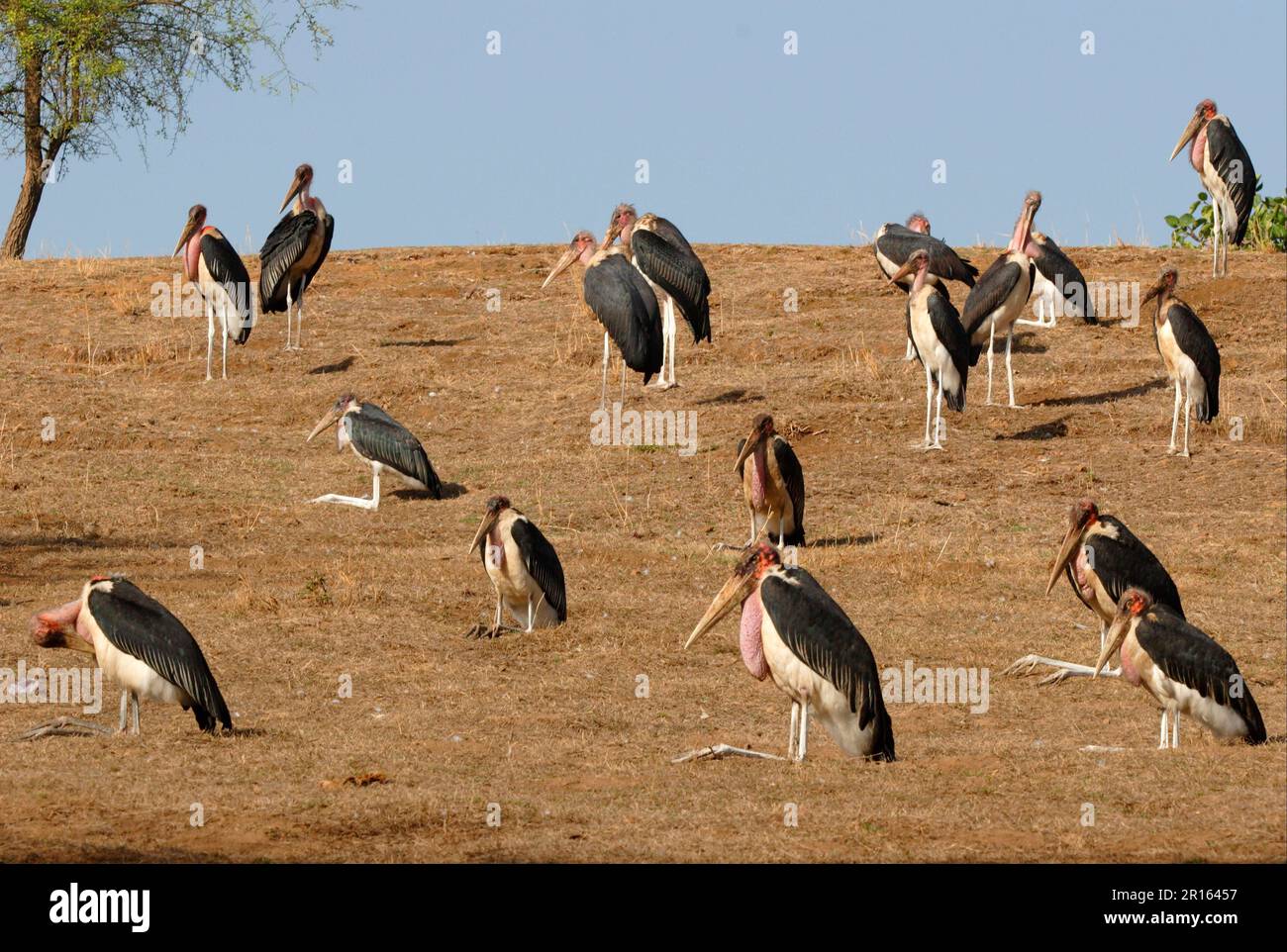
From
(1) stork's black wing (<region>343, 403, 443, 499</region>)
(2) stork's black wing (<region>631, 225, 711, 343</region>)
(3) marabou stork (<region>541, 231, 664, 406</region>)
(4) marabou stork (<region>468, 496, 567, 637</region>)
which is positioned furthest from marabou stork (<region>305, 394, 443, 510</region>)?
(4) marabou stork (<region>468, 496, 567, 637</region>)

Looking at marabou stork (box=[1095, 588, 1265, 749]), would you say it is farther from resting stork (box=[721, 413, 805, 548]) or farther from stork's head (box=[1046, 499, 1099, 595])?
resting stork (box=[721, 413, 805, 548])

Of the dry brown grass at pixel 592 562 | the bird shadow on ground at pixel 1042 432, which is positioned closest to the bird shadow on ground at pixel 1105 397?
the dry brown grass at pixel 592 562

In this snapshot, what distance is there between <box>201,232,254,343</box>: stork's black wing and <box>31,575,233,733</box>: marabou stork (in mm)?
10801

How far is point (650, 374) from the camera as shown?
59.0 ft

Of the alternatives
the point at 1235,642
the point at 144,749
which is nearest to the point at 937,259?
the point at 1235,642

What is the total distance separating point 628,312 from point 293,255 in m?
4.52

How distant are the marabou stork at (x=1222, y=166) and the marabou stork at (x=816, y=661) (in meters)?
14.6

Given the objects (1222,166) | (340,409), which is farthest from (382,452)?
(1222,166)

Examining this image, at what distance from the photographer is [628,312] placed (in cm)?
1753

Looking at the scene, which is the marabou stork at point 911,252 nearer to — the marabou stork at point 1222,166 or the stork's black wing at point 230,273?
the marabou stork at point 1222,166

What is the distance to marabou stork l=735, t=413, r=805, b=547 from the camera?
13742 mm

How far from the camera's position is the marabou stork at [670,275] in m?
18.8
